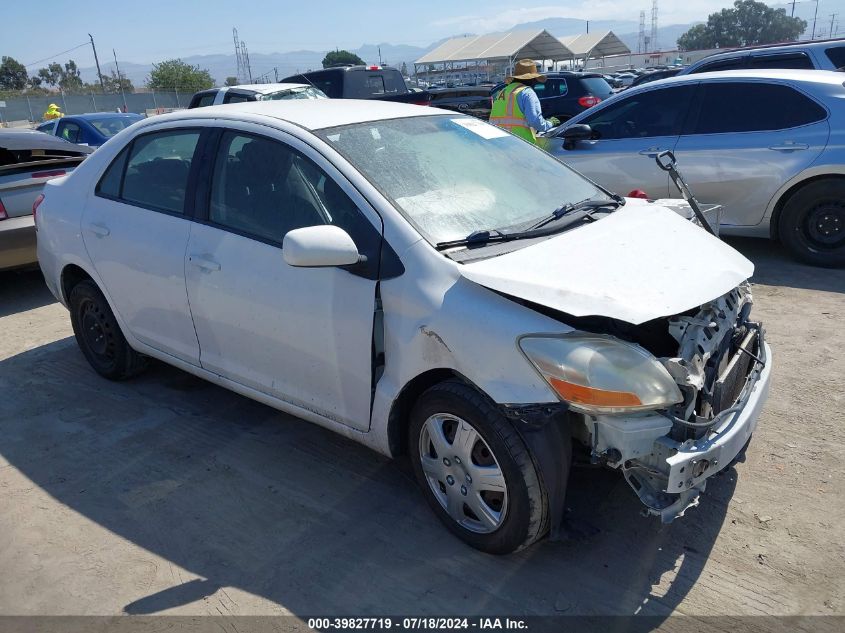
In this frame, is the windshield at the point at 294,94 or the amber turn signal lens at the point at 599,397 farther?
the windshield at the point at 294,94

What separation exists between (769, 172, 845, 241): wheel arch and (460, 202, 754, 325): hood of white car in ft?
11.0

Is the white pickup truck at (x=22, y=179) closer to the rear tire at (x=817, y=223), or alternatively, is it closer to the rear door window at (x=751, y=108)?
the rear door window at (x=751, y=108)

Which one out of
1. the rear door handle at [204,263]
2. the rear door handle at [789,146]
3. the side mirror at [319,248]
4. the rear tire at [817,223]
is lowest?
the rear tire at [817,223]

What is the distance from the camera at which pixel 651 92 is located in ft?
22.5

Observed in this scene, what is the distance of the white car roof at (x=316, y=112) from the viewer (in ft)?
11.4

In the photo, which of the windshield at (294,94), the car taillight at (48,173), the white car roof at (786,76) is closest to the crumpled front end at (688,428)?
the white car roof at (786,76)

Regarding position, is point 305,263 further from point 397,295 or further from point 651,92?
point 651,92

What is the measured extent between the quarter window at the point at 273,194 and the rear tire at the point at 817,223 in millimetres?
4701

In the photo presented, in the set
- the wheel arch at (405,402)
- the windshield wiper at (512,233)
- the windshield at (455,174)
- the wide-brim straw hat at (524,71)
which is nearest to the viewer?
the wheel arch at (405,402)

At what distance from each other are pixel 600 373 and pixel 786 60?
27.6 ft

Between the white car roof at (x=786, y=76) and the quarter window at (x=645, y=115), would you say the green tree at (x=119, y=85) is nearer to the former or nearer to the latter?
the quarter window at (x=645, y=115)

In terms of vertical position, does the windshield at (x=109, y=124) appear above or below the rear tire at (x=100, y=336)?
above

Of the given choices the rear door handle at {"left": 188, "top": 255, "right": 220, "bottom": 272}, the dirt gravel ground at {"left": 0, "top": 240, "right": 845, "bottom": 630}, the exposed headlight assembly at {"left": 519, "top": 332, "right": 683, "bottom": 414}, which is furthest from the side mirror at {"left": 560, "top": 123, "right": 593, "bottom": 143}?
the exposed headlight assembly at {"left": 519, "top": 332, "right": 683, "bottom": 414}

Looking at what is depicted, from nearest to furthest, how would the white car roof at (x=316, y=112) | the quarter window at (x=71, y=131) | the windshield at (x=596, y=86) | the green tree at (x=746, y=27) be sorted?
the white car roof at (x=316, y=112), the quarter window at (x=71, y=131), the windshield at (x=596, y=86), the green tree at (x=746, y=27)
